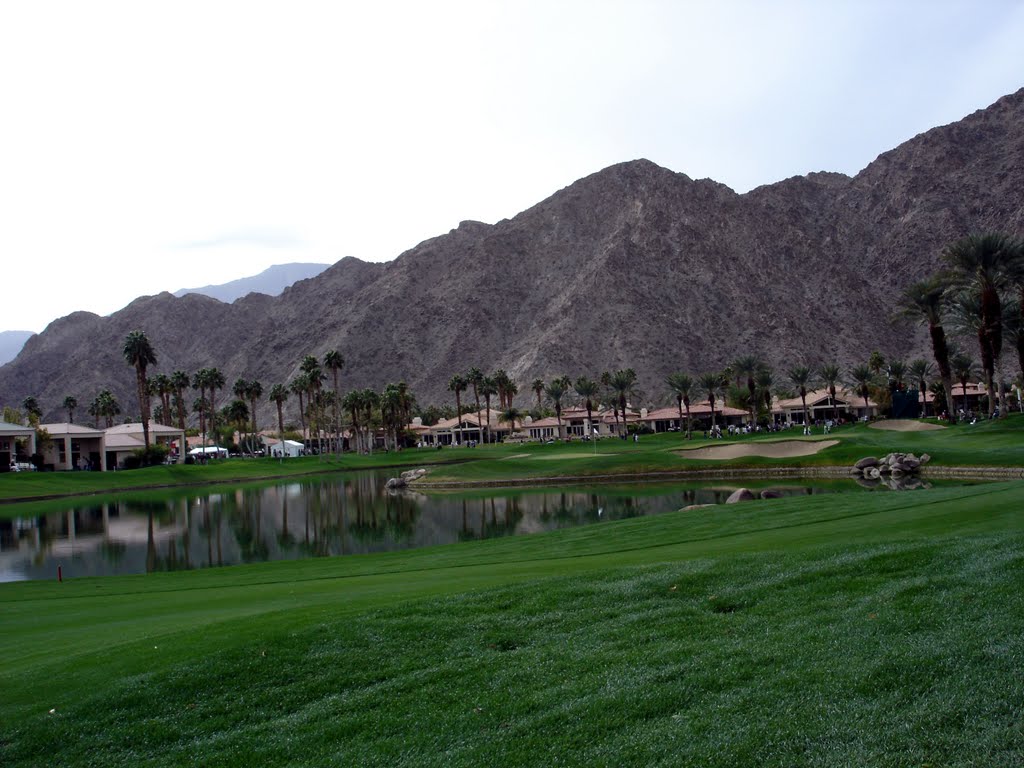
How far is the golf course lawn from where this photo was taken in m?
6.35

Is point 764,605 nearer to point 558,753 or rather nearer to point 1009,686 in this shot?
point 1009,686

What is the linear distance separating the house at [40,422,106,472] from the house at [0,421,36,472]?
4275 millimetres

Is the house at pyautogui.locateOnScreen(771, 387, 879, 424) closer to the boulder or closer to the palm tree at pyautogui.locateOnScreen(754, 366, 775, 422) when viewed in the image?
the palm tree at pyautogui.locateOnScreen(754, 366, 775, 422)

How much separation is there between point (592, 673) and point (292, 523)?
3635 cm

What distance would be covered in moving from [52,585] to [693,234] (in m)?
159

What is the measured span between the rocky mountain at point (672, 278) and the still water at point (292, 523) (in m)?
92.6

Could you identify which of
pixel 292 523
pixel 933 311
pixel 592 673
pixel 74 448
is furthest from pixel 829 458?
pixel 74 448

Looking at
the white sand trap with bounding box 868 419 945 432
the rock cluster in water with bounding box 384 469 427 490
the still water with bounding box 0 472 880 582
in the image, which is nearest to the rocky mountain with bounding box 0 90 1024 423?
the white sand trap with bounding box 868 419 945 432

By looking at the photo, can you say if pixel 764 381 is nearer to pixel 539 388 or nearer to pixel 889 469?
pixel 539 388

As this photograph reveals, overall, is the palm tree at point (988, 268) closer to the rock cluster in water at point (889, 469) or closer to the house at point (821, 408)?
the rock cluster in water at point (889, 469)

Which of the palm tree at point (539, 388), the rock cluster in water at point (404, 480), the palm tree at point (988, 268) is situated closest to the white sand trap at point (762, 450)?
the palm tree at point (988, 268)

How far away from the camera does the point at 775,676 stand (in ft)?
23.8

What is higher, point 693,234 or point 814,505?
point 693,234

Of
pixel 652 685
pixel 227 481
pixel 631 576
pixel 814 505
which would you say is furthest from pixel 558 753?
pixel 227 481
